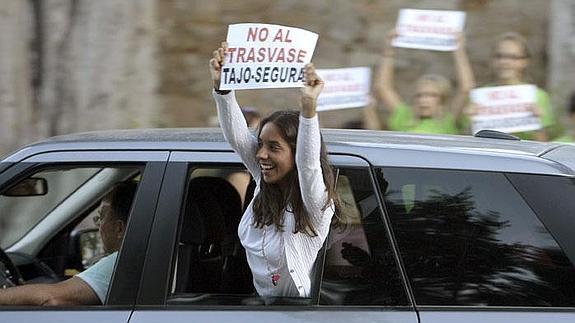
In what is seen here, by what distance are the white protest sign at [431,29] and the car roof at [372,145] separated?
2849 millimetres

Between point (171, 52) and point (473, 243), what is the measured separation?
691cm

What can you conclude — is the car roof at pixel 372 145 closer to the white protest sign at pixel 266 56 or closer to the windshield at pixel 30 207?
the white protest sign at pixel 266 56

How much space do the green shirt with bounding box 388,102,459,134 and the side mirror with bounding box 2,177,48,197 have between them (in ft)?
8.71

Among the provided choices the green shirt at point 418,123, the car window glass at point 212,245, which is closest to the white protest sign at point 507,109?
the green shirt at point 418,123

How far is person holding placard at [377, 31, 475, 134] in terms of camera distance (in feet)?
20.7

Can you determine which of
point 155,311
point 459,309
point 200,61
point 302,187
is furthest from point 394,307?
point 200,61

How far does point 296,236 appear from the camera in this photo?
11.3ft

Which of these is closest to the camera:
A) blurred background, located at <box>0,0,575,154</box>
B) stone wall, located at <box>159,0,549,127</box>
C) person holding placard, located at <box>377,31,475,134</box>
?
person holding placard, located at <box>377,31,475,134</box>

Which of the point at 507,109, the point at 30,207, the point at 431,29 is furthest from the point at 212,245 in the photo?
the point at 431,29

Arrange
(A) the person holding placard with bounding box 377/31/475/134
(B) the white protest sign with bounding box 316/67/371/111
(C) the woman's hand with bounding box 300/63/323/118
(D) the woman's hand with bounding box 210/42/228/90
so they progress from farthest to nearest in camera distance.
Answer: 1. (B) the white protest sign with bounding box 316/67/371/111
2. (A) the person holding placard with bounding box 377/31/475/134
3. (D) the woman's hand with bounding box 210/42/228/90
4. (C) the woman's hand with bounding box 300/63/323/118

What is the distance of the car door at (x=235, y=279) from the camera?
131 inches

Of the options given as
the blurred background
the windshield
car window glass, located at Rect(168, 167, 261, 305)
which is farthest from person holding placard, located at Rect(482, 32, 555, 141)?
car window glass, located at Rect(168, 167, 261, 305)

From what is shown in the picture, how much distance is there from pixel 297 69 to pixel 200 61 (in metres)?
6.48

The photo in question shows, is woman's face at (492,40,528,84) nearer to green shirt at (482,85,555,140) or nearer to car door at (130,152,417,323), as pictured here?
green shirt at (482,85,555,140)
